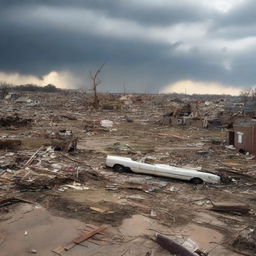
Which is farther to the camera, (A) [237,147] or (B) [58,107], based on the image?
(B) [58,107]

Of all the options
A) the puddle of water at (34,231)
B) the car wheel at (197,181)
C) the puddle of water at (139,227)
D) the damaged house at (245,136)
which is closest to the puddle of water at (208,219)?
the puddle of water at (139,227)

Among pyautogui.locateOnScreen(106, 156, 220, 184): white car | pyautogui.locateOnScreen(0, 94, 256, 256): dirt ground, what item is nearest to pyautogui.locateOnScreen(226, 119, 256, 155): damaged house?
pyautogui.locateOnScreen(0, 94, 256, 256): dirt ground

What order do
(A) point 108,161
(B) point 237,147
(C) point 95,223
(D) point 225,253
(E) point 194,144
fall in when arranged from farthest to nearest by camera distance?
(E) point 194,144
(B) point 237,147
(A) point 108,161
(C) point 95,223
(D) point 225,253

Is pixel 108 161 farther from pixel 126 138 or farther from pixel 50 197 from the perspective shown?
pixel 126 138

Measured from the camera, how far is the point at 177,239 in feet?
22.9

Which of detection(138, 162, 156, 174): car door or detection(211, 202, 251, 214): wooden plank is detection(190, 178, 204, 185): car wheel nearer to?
detection(138, 162, 156, 174): car door

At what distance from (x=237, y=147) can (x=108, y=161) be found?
26.1ft

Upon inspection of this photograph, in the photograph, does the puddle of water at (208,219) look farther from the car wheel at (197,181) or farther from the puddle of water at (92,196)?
the car wheel at (197,181)

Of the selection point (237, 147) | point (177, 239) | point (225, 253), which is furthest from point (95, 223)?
point (237, 147)

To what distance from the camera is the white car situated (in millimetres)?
11695

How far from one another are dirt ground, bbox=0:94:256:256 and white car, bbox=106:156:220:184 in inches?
8.5

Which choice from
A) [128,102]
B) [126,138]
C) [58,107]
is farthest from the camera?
[128,102]

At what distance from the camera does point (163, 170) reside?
12.1 metres

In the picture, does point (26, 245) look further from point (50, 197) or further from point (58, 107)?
point (58, 107)
